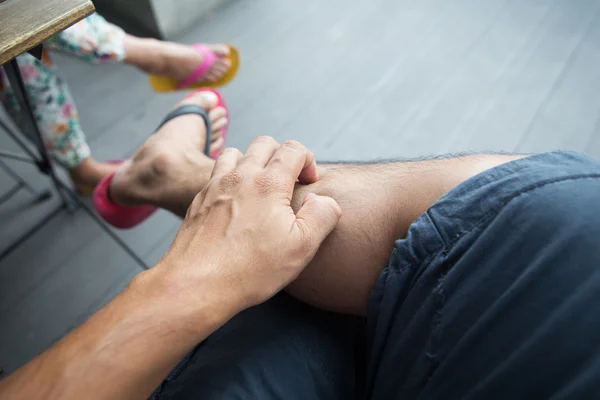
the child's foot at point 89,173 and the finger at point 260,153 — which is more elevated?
the finger at point 260,153

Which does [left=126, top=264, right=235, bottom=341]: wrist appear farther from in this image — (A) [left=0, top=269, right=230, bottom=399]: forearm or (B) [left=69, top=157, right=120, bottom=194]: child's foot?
(B) [left=69, top=157, right=120, bottom=194]: child's foot

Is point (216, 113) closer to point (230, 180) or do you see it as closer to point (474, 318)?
point (230, 180)

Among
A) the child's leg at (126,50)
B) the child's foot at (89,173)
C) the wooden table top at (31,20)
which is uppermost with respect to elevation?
the wooden table top at (31,20)

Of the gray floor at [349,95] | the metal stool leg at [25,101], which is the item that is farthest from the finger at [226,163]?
the gray floor at [349,95]

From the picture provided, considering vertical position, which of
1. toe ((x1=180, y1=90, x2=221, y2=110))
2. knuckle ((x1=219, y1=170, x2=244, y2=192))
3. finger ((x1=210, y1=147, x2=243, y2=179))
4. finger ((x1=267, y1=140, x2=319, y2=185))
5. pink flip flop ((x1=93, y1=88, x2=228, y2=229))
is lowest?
pink flip flop ((x1=93, y1=88, x2=228, y2=229))

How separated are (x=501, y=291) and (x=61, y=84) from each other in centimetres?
97

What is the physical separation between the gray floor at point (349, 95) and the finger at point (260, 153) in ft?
2.04

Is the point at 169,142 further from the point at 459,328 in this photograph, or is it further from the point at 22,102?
the point at 459,328

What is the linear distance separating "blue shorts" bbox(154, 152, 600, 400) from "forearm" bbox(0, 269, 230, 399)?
9 cm

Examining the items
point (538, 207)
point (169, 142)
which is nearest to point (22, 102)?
point (169, 142)

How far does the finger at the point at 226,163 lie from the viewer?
59 cm

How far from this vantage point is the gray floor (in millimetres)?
1090

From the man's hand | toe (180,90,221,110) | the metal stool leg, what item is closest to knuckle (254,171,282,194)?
the man's hand

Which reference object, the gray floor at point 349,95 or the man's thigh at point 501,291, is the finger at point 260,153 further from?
the gray floor at point 349,95
